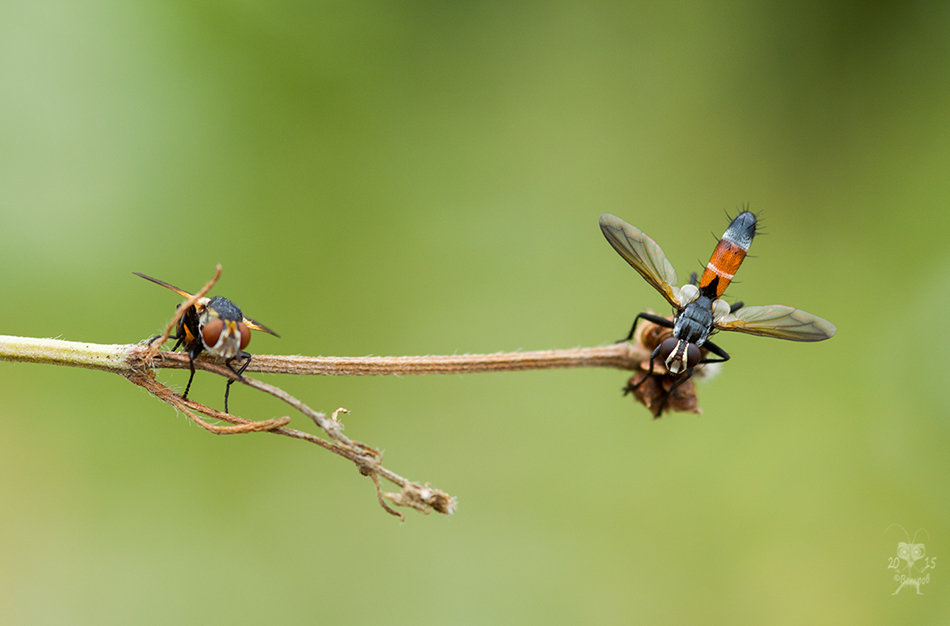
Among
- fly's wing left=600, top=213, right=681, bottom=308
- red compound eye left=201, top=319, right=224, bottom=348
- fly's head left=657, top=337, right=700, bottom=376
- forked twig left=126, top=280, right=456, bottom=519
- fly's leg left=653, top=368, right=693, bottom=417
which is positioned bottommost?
forked twig left=126, top=280, right=456, bottom=519

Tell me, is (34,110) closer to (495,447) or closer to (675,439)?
(495,447)

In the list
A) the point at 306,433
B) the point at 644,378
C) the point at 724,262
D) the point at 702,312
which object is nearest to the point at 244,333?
Answer: the point at 306,433

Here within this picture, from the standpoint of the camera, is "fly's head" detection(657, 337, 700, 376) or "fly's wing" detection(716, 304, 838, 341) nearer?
"fly's head" detection(657, 337, 700, 376)

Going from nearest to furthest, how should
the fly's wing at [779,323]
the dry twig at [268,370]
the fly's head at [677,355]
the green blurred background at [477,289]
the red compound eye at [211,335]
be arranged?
the dry twig at [268,370]
the red compound eye at [211,335]
the fly's head at [677,355]
the fly's wing at [779,323]
the green blurred background at [477,289]

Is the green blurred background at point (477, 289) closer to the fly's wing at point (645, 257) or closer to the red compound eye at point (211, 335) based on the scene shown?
the fly's wing at point (645, 257)

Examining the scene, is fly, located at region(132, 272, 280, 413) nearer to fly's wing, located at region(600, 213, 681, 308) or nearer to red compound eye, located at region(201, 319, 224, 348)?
red compound eye, located at region(201, 319, 224, 348)

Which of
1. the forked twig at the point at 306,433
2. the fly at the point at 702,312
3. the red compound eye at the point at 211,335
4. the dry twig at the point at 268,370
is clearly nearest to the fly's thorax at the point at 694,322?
the fly at the point at 702,312

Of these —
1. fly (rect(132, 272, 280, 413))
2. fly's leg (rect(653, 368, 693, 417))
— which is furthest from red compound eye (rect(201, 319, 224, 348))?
fly's leg (rect(653, 368, 693, 417))

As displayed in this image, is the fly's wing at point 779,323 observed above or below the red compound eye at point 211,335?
above

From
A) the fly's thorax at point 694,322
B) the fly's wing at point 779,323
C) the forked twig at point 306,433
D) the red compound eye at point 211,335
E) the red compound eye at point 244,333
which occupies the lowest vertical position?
the forked twig at point 306,433
